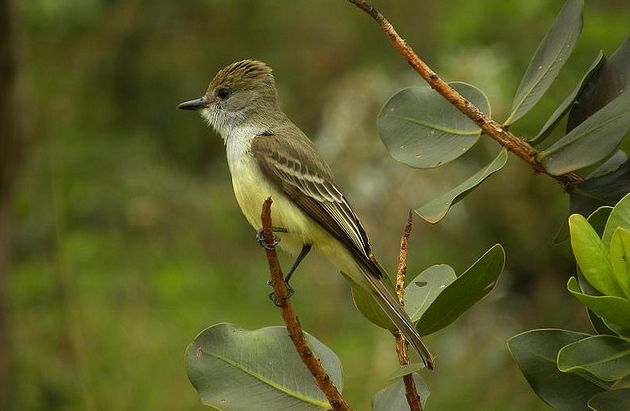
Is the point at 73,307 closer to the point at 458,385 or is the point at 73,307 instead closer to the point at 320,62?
the point at 458,385

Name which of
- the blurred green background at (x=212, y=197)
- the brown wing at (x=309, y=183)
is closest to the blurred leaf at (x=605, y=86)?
the brown wing at (x=309, y=183)

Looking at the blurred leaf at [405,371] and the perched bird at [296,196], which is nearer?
the blurred leaf at [405,371]

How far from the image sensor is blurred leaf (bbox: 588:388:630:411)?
5.31 feet

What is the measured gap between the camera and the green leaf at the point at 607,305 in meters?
1.53

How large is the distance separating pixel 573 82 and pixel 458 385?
133cm

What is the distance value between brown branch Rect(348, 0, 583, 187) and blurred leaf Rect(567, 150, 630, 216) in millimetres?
22

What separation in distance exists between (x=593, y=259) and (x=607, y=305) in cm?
10

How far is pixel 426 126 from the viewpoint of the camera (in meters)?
2.11

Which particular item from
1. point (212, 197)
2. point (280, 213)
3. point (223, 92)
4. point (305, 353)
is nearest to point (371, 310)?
point (305, 353)

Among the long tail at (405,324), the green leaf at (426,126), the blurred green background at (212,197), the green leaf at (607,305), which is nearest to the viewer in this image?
the green leaf at (607,305)

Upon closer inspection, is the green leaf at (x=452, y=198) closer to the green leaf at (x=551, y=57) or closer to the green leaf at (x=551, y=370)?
the green leaf at (x=551, y=57)

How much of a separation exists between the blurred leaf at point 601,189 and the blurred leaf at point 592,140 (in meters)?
0.11

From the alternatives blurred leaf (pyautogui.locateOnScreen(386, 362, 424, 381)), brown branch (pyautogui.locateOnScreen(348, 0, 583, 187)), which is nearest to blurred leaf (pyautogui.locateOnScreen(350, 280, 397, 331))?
blurred leaf (pyautogui.locateOnScreen(386, 362, 424, 381))

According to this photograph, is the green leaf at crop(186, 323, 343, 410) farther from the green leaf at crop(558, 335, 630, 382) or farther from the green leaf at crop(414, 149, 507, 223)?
the green leaf at crop(558, 335, 630, 382)
